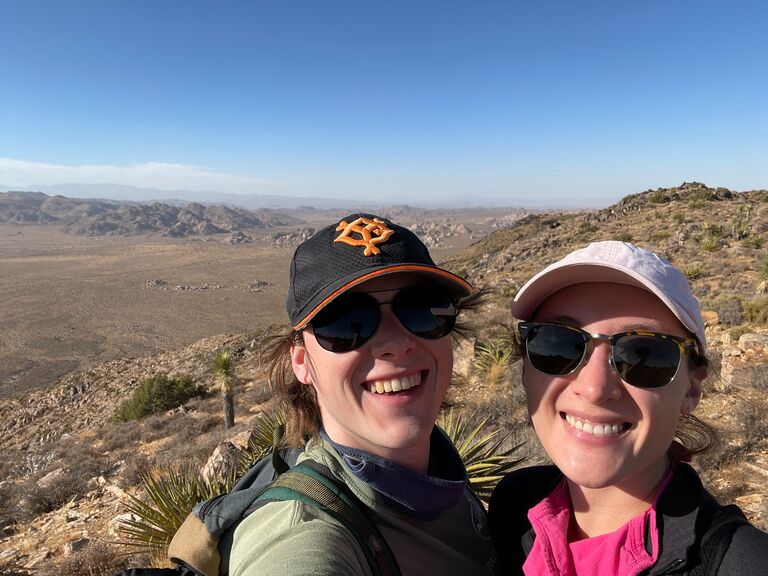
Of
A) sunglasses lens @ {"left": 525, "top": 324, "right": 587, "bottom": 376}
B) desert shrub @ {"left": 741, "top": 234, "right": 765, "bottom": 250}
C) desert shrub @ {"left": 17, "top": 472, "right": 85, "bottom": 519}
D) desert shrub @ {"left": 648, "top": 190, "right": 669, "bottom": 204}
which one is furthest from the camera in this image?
desert shrub @ {"left": 648, "top": 190, "right": 669, "bottom": 204}

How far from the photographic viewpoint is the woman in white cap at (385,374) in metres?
1.50

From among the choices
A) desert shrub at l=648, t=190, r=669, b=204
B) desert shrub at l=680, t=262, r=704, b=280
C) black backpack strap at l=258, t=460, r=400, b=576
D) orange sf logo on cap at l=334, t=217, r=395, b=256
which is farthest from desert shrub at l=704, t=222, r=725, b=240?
black backpack strap at l=258, t=460, r=400, b=576

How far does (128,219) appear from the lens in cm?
14175

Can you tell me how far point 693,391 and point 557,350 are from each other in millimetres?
506

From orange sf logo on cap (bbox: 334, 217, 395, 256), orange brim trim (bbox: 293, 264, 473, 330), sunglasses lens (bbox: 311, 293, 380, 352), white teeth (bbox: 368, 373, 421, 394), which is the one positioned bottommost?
white teeth (bbox: 368, 373, 421, 394)

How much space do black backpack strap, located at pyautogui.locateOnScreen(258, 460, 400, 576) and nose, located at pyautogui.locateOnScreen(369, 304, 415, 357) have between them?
47 centimetres

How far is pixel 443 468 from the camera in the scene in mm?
1863

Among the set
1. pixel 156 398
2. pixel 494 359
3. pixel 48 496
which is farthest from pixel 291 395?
pixel 156 398

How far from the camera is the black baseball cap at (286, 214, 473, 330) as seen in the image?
154 cm

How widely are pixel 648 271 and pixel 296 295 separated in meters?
1.16

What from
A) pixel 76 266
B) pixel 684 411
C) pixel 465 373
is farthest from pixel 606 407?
pixel 76 266

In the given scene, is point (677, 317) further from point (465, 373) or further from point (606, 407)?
point (465, 373)

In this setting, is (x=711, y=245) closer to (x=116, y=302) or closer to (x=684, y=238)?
(x=684, y=238)

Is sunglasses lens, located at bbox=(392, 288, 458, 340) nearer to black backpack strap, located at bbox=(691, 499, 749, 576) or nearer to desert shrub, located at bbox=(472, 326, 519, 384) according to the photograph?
black backpack strap, located at bbox=(691, 499, 749, 576)
